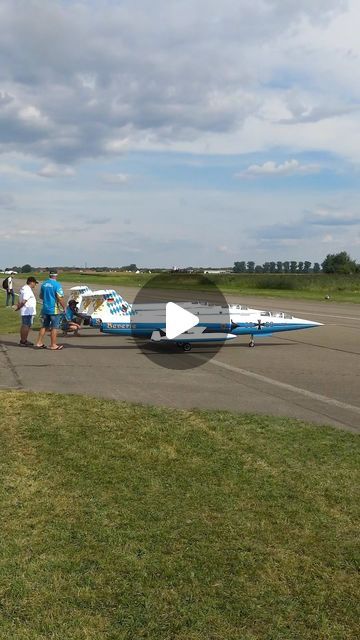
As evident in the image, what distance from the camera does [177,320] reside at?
14.8m

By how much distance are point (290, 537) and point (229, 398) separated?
4892 millimetres

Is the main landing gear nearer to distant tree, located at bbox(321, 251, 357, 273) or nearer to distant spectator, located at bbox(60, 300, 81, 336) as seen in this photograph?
distant spectator, located at bbox(60, 300, 81, 336)

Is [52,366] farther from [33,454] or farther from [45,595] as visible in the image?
[45,595]

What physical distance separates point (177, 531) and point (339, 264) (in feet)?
357

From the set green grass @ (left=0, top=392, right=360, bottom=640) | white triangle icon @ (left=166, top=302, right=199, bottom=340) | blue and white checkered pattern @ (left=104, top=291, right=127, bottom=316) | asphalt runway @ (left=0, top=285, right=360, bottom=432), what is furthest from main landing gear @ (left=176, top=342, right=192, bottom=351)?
green grass @ (left=0, top=392, right=360, bottom=640)

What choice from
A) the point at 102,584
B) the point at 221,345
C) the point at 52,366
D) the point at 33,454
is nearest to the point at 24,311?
the point at 52,366

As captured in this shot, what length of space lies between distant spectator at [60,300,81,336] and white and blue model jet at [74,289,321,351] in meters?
1.76

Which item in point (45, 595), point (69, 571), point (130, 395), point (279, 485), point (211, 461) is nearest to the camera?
point (45, 595)

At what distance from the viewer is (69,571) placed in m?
3.92

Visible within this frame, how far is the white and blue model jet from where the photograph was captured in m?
15.3

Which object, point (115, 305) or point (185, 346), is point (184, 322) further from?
point (115, 305)

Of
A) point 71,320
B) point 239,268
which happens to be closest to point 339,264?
point 239,268
